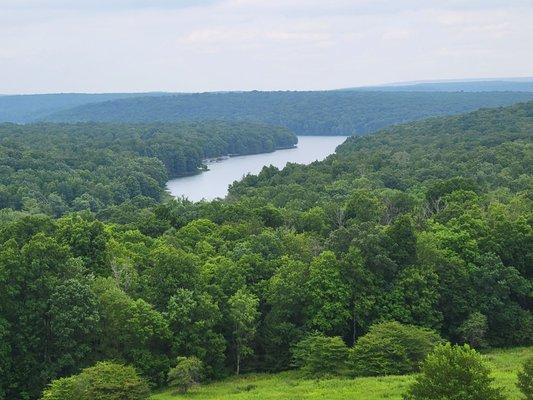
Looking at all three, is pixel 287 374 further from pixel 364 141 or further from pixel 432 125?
pixel 432 125

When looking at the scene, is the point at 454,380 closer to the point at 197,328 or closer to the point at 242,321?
the point at 242,321

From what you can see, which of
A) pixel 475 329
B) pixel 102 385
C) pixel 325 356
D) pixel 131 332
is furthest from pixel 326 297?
pixel 102 385

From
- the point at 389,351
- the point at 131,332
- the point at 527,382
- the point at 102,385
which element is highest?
the point at 527,382

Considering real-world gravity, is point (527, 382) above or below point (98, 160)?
above

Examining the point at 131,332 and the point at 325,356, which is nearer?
the point at 325,356

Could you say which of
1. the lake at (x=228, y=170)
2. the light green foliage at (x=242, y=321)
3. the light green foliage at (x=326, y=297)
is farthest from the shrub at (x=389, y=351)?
the lake at (x=228, y=170)

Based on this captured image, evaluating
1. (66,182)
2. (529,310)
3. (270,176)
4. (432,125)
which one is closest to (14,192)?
(66,182)

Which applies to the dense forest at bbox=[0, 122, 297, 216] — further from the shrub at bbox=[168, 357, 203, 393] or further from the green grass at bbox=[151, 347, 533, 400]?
the shrub at bbox=[168, 357, 203, 393]
